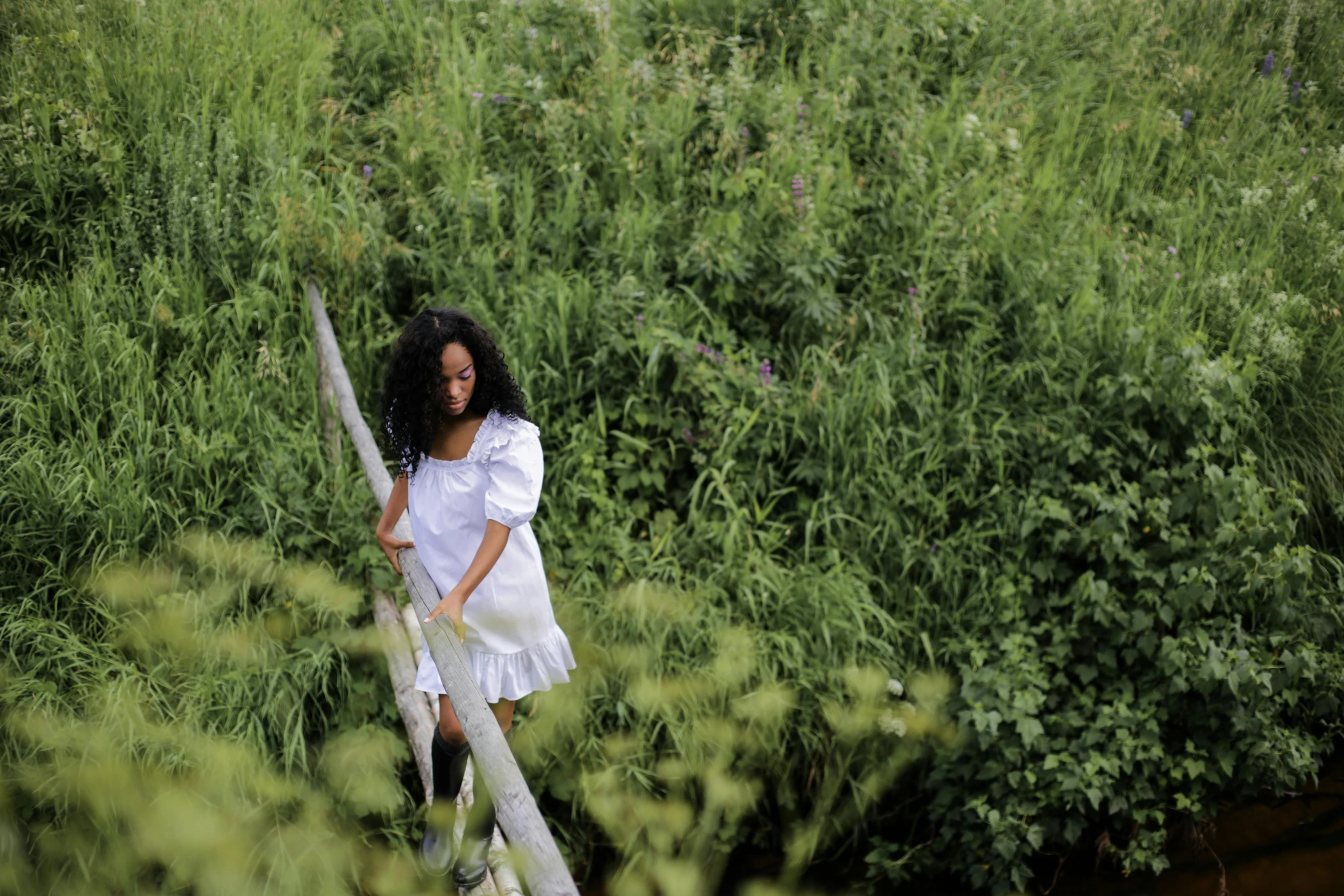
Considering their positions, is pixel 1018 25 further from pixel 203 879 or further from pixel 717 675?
pixel 203 879

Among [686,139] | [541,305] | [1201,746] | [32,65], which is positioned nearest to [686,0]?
[686,139]

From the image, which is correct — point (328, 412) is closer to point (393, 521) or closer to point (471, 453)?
point (393, 521)

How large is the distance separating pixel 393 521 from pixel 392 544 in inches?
3.6

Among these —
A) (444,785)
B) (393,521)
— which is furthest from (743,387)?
(444,785)

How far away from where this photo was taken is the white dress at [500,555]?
231 centimetres

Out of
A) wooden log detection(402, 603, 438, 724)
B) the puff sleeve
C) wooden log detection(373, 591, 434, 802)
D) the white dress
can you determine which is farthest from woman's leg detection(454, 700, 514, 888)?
wooden log detection(402, 603, 438, 724)

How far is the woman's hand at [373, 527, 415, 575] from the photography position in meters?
2.56

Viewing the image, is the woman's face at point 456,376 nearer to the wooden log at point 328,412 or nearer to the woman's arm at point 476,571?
the woman's arm at point 476,571

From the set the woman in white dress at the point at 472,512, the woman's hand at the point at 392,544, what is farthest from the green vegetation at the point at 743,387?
the woman's hand at the point at 392,544

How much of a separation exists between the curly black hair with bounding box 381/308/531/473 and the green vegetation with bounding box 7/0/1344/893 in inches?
55.6

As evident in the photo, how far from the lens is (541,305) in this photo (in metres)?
4.79

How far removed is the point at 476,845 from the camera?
2.58 meters

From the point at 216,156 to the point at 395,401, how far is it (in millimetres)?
3510

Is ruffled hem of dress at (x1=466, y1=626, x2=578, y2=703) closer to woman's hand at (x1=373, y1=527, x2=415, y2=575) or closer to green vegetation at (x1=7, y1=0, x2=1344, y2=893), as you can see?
woman's hand at (x1=373, y1=527, x2=415, y2=575)
